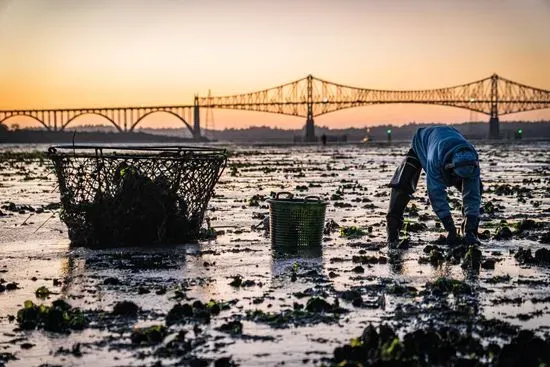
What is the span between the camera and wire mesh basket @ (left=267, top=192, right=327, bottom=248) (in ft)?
42.4

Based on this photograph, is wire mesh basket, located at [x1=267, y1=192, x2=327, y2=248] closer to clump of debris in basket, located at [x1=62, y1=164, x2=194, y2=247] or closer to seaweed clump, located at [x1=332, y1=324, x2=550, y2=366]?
clump of debris in basket, located at [x1=62, y1=164, x2=194, y2=247]

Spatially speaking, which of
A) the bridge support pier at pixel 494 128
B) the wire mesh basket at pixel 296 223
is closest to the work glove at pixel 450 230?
the wire mesh basket at pixel 296 223

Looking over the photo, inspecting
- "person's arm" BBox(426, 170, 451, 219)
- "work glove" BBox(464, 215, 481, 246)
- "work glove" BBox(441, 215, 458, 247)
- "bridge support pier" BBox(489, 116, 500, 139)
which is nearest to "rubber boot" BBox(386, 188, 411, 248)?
"work glove" BBox(441, 215, 458, 247)

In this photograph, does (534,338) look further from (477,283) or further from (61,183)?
(61,183)

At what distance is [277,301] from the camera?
8.72 metres

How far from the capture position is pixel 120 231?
44.3 ft

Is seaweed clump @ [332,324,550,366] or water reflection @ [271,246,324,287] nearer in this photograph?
seaweed clump @ [332,324,550,366]

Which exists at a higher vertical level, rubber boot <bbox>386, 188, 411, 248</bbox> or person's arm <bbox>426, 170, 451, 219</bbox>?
person's arm <bbox>426, 170, 451, 219</bbox>

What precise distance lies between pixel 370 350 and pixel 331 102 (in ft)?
629

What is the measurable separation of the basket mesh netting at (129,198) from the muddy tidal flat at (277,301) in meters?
0.50

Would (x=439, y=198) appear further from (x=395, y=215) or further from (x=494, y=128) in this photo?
(x=494, y=128)

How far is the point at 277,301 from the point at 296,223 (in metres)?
4.28

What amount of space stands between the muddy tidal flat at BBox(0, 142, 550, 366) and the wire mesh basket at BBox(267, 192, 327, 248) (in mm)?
214

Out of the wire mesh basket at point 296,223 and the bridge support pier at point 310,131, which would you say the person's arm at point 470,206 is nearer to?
the wire mesh basket at point 296,223
